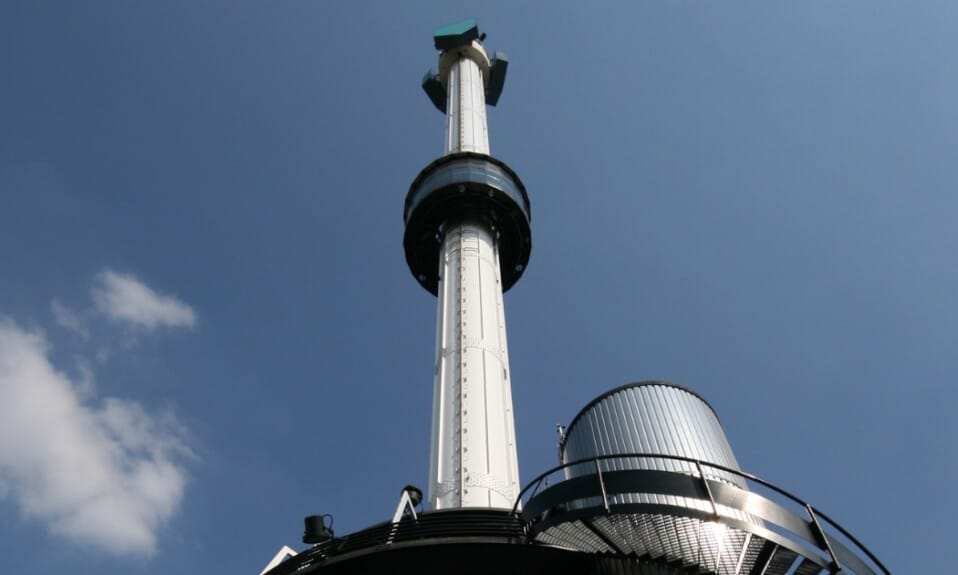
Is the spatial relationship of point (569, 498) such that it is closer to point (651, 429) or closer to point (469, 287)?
point (651, 429)

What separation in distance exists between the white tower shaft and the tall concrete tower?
0.04 m

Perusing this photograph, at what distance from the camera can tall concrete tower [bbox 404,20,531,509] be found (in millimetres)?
24781

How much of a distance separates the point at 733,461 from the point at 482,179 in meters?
20.8

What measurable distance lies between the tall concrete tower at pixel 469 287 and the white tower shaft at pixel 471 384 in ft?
0.13

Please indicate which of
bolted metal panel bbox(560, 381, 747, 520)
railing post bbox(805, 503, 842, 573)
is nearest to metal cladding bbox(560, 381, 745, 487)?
bolted metal panel bbox(560, 381, 747, 520)

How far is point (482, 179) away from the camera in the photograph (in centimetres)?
3731

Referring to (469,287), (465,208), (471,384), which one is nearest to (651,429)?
(471,384)

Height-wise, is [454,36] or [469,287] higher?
[454,36]

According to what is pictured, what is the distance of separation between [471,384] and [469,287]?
578 centimetres

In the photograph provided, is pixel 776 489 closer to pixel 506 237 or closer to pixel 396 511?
pixel 396 511

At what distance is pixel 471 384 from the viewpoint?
27.7 metres

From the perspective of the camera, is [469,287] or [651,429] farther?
[469,287]

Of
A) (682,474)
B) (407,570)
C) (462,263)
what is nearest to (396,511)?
(407,570)

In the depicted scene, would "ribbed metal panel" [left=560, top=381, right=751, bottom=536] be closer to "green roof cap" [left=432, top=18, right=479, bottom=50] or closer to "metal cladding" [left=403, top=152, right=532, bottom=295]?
"metal cladding" [left=403, top=152, right=532, bottom=295]
